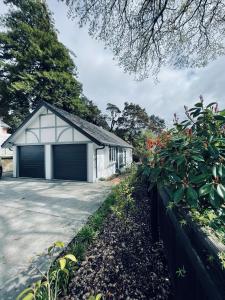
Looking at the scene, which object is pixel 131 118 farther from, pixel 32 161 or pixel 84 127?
pixel 32 161

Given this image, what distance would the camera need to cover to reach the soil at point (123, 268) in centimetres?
216

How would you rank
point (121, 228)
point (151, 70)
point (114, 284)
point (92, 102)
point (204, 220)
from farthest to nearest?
point (92, 102) → point (151, 70) → point (121, 228) → point (114, 284) → point (204, 220)

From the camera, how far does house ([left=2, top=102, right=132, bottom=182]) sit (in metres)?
11.5

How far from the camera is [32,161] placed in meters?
13.0

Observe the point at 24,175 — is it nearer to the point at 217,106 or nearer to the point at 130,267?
the point at 130,267

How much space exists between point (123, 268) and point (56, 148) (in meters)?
10.9

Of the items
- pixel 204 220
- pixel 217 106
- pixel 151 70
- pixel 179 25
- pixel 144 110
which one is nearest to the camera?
pixel 204 220

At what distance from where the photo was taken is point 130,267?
256cm

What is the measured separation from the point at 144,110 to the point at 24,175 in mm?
32376

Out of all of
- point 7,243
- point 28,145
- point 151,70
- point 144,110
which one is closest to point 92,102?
point 144,110

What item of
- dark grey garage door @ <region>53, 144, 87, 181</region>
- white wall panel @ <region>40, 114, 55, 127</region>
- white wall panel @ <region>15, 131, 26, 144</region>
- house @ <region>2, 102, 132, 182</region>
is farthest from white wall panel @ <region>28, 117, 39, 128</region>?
dark grey garage door @ <region>53, 144, 87, 181</region>

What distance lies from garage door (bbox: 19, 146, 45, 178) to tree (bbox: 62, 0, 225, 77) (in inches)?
378

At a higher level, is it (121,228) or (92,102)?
(92,102)

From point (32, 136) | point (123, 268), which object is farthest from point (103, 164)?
point (123, 268)
